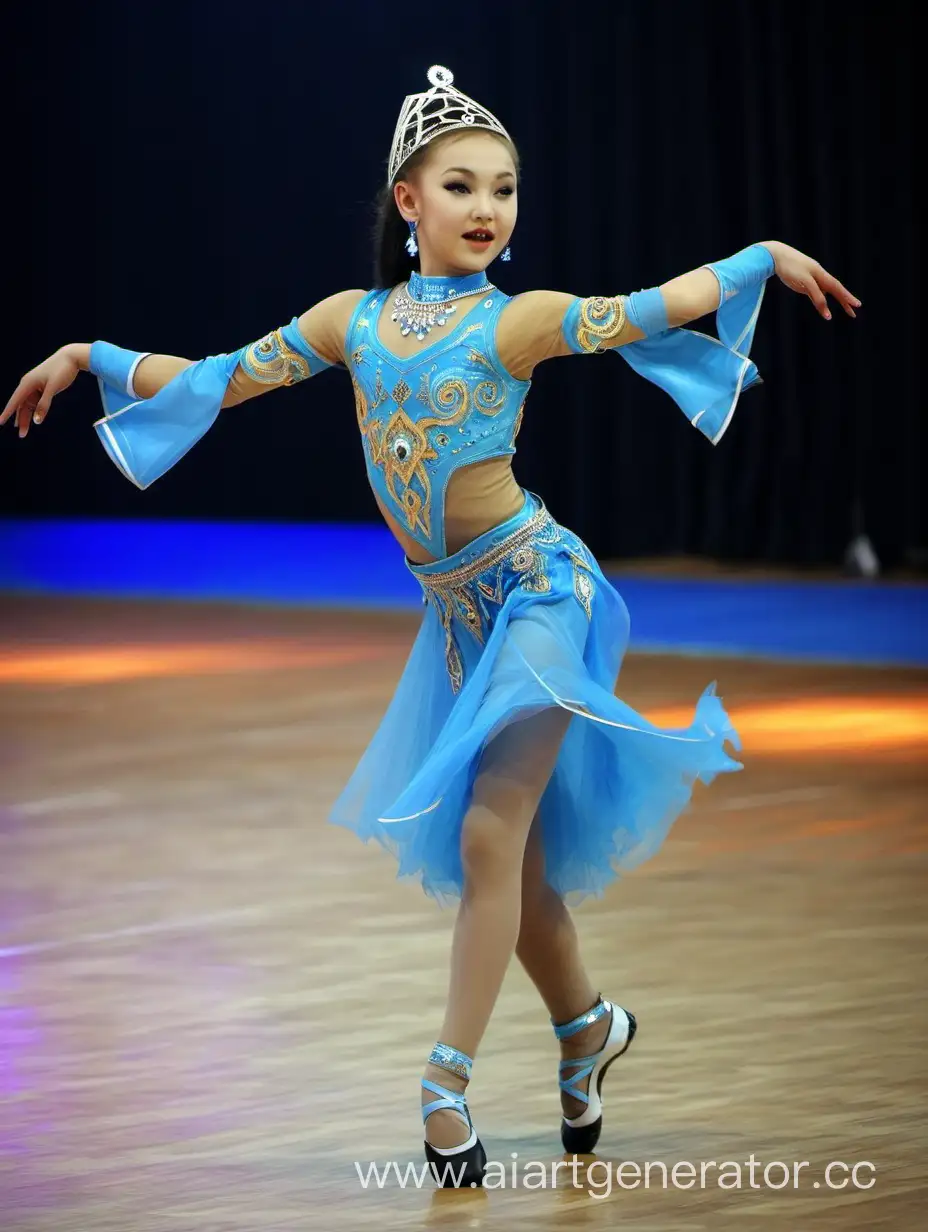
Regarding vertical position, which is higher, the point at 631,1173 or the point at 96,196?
the point at 631,1173

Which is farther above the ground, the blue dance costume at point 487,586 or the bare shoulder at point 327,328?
the bare shoulder at point 327,328

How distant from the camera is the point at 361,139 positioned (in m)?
12.6

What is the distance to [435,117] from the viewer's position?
9.89 ft

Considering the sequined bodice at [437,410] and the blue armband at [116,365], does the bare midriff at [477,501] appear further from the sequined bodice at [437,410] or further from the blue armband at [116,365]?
the blue armband at [116,365]

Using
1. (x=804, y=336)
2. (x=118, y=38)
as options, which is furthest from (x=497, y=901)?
(x=118, y=38)

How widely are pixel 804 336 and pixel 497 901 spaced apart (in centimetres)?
797

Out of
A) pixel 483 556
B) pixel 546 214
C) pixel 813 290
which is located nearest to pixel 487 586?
pixel 483 556

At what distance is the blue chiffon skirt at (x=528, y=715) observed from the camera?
288 centimetres

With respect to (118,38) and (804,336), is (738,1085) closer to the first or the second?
(804,336)

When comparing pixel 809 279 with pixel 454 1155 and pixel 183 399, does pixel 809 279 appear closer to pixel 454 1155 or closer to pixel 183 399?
A: pixel 183 399

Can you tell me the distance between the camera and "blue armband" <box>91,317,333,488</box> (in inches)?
121

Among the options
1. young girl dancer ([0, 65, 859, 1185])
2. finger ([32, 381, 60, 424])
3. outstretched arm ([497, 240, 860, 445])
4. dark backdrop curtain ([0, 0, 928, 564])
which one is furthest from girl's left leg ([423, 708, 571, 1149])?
dark backdrop curtain ([0, 0, 928, 564])

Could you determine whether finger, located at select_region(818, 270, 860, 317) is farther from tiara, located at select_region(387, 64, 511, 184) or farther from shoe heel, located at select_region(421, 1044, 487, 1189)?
shoe heel, located at select_region(421, 1044, 487, 1189)

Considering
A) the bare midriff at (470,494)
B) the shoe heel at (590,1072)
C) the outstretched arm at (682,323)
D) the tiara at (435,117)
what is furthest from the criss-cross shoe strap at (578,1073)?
the tiara at (435,117)
